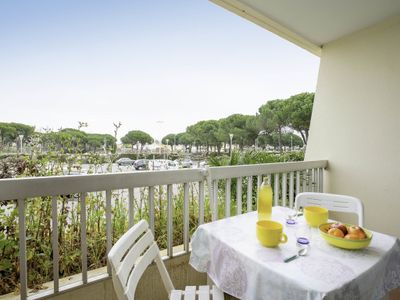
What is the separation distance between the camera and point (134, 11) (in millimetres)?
3242

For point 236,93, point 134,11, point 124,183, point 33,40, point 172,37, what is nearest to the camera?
point 124,183

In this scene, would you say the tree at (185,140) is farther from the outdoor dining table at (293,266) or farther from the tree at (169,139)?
the outdoor dining table at (293,266)

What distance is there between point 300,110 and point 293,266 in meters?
3.84

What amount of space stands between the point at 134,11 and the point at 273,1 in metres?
1.82

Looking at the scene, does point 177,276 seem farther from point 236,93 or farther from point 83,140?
point 236,93

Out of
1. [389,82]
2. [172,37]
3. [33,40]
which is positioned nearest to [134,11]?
[172,37]

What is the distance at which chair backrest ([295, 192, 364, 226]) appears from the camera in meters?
1.64

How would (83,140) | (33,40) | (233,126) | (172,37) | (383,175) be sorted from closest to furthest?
(83,140) < (33,40) < (383,175) < (172,37) < (233,126)

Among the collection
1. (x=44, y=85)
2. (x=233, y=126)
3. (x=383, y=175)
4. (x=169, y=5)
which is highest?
(x=169, y=5)

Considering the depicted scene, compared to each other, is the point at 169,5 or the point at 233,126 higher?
the point at 169,5

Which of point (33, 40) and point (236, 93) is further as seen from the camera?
point (236, 93)

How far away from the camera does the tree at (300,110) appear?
164 inches

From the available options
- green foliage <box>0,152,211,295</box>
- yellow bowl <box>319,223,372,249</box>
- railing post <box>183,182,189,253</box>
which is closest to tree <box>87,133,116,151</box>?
green foliage <box>0,152,211,295</box>

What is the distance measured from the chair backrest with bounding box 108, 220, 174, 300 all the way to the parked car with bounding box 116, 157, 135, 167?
1.17m
